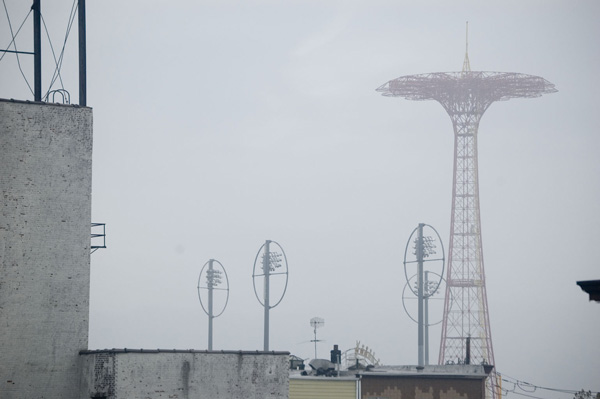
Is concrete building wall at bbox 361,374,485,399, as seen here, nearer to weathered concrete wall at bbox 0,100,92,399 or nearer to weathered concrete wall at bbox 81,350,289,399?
weathered concrete wall at bbox 81,350,289,399

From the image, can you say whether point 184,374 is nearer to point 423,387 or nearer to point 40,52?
point 40,52

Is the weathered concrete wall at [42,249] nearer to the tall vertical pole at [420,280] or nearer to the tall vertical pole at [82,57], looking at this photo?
the tall vertical pole at [82,57]

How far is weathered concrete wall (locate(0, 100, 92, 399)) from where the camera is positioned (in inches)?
1387

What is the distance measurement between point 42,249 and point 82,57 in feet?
23.1

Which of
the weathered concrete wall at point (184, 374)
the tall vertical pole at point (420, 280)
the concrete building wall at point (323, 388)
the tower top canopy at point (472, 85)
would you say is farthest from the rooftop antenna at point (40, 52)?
the tower top canopy at point (472, 85)

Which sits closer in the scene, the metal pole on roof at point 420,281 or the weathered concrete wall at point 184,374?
the weathered concrete wall at point 184,374

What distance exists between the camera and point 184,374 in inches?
1431

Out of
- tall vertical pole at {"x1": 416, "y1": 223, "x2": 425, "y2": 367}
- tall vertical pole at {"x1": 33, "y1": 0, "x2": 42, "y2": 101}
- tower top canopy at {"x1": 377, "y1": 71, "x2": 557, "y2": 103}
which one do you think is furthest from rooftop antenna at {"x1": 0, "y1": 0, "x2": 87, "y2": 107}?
tower top canopy at {"x1": 377, "y1": 71, "x2": 557, "y2": 103}

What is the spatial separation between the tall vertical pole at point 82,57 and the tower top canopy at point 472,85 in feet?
A: 263

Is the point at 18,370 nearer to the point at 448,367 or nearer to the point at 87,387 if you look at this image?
the point at 87,387

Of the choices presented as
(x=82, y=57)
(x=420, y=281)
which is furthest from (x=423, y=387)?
(x=82, y=57)

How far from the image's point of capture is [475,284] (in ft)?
367

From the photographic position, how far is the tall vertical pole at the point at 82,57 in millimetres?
38156

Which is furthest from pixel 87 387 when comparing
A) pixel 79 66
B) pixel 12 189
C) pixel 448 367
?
pixel 448 367
